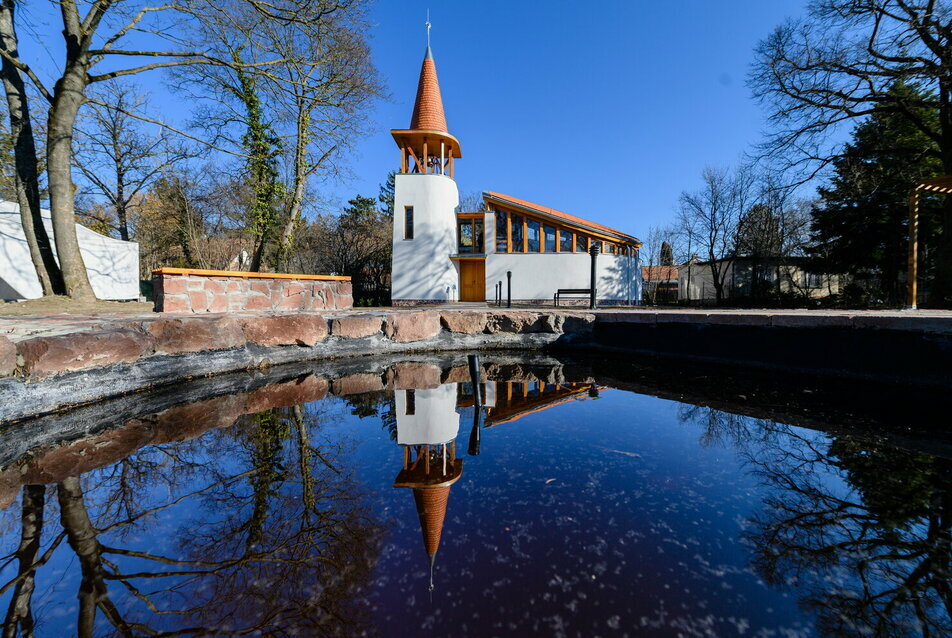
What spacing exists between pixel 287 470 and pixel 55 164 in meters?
7.91

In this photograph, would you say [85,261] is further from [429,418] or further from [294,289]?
[429,418]

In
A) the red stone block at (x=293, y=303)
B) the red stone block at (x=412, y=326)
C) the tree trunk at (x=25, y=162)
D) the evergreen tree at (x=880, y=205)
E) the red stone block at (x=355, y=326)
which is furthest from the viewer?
the evergreen tree at (x=880, y=205)

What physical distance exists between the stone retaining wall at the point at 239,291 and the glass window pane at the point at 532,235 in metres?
9.19

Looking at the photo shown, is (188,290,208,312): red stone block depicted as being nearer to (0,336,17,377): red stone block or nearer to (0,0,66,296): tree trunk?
(0,0,66,296): tree trunk

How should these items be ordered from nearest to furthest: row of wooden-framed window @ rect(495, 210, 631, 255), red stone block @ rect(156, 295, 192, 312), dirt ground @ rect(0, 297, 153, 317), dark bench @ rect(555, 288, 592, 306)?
dirt ground @ rect(0, 297, 153, 317), red stone block @ rect(156, 295, 192, 312), dark bench @ rect(555, 288, 592, 306), row of wooden-framed window @ rect(495, 210, 631, 255)

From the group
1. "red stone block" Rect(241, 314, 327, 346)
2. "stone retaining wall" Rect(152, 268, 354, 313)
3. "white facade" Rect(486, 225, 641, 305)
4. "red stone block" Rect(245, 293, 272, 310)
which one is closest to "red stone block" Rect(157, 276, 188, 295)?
"stone retaining wall" Rect(152, 268, 354, 313)

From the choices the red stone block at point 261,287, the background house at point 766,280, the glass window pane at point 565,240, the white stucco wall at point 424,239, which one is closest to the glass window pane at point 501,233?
the white stucco wall at point 424,239

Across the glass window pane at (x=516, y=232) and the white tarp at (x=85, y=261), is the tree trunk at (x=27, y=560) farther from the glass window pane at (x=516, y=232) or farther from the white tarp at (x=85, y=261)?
the glass window pane at (x=516, y=232)

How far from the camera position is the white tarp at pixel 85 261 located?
12867 mm

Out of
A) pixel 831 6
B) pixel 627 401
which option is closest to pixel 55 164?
pixel 627 401

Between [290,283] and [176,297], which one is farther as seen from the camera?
[290,283]

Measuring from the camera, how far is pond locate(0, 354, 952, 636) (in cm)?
116

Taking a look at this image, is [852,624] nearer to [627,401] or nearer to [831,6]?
[627,401]

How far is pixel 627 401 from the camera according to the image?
3.71 m
